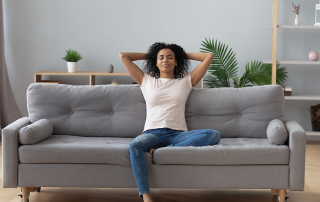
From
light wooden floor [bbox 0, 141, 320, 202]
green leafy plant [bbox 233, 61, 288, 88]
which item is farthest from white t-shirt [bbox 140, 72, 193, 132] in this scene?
green leafy plant [bbox 233, 61, 288, 88]

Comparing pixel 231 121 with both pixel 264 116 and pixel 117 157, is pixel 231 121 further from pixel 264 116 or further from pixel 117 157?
pixel 117 157

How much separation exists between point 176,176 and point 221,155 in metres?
0.30

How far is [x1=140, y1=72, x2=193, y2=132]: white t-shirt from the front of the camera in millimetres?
2432

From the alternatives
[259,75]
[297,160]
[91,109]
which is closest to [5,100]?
[91,109]

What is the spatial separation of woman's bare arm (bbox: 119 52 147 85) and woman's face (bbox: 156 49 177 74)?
154 millimetres

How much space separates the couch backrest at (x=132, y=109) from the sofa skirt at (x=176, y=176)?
19.0 inches

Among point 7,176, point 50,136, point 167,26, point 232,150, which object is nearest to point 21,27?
point 167,26

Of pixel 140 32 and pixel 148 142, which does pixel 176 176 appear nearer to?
pixel 148 142

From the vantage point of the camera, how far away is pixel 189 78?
2.60 m

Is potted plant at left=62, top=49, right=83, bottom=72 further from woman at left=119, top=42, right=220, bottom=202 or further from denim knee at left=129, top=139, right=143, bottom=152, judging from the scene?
denim knee at left=129, top=139, right=143, bottom=152

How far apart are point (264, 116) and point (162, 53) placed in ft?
2.84

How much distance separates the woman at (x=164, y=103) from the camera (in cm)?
212

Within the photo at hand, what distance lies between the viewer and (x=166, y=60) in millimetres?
2598

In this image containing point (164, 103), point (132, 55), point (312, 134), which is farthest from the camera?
point (312, 134)
